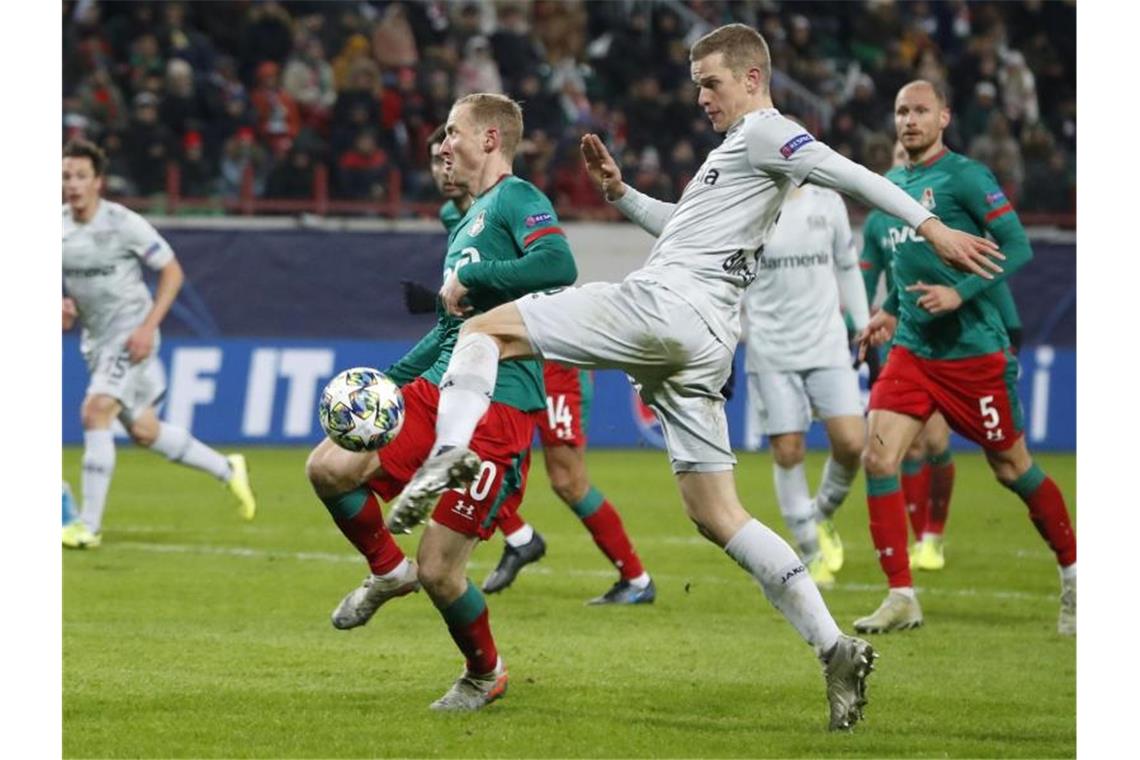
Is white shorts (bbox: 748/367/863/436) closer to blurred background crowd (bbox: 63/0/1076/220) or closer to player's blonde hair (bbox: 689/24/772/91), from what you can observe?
player's blonde hair (bbox: 689/24/772/91)

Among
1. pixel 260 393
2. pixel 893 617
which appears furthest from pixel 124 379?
pixel 260 393

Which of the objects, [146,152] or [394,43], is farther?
[394,43]

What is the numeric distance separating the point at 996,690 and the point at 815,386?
319 cm

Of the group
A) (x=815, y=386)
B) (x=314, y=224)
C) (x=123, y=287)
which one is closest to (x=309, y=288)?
(x=314, y=224)

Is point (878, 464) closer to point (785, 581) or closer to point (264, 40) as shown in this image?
point (785, 581)

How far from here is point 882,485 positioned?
8.13 metres

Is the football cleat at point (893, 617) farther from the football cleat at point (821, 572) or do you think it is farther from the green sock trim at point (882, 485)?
the football cleat at point (821, 572)

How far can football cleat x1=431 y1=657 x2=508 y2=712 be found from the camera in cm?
603

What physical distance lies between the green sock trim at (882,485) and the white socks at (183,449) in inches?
187

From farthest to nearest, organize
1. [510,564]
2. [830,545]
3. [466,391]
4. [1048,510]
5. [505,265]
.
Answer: [830,545]
[510,564]
[1048,510]
[505,265]
[466,391]

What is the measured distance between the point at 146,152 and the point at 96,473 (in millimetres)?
8411

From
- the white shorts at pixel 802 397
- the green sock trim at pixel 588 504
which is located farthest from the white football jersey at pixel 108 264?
the white shorts at pixel 802 397

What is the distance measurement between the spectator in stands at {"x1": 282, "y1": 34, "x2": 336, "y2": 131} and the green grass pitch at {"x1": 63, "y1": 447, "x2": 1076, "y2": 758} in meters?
8.73
